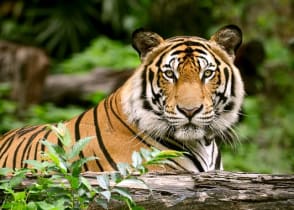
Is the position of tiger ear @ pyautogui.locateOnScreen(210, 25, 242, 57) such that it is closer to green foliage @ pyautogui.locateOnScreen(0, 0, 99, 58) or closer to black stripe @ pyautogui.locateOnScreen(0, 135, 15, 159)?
black stripe @ pyautogui.locateOnScreen(0, 135, 15, 159)

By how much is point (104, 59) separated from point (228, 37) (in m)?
6.17

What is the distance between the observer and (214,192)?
3.23 meters

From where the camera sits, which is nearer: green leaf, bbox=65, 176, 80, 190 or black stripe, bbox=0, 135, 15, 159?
green leaf, bbox=65, 176, 80, 190

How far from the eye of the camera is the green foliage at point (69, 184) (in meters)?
2.93

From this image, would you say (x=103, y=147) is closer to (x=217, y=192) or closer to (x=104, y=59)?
(x=217, y=192)

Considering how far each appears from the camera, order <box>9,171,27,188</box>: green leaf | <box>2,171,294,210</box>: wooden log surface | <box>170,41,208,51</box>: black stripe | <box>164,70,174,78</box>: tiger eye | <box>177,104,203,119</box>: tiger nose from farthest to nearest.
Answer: <box>170,41,208,51</box>: black stripe → <box>164,70,174,78</box>: tiger eye → <box>177,104,203,119</box>: tiger nose → <box>2,171,294,210</box>: wooden log surface → <box>9,171,27,188</box>: green leaf

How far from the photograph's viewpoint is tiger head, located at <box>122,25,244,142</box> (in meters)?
4.36

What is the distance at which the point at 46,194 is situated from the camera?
10.1 feet

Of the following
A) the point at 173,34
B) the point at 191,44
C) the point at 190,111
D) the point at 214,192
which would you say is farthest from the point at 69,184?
the point at 173,34

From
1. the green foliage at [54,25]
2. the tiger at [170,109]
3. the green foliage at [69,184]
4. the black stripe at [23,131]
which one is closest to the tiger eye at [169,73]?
the tiger at [170,109]

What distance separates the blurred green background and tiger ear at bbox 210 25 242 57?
1.79 m

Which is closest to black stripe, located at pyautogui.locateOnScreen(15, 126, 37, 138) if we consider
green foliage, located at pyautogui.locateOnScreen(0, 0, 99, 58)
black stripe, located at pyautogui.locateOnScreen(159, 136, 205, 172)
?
black stripe, located at pyautogui.locateOnScreen(159, 136, 205, 172)

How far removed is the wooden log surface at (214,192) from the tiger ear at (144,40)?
1526 mm

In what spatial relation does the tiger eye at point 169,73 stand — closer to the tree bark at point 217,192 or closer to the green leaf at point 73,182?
the tree bark at point 217,192
